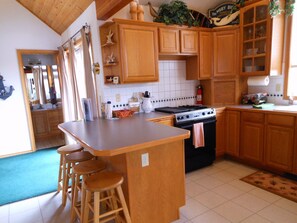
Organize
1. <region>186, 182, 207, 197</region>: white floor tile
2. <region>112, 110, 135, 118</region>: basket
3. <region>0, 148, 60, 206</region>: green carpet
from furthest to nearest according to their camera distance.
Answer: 1. <region>112, 110, 135, 118</region>: basket
2. <region>0, 148, 60, 206</region>: green carpet
3. <region>186, 182, 207, 197</region>: white floor tile

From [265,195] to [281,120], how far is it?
995 mm

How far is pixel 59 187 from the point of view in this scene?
279 cm

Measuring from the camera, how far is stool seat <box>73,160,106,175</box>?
1959 millimetres

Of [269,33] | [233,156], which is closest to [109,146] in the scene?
[233,156]

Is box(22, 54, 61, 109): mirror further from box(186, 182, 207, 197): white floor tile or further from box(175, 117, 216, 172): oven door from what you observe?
box(186, 182, 207, 197): white floor tile

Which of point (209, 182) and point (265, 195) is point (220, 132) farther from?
point (265, 195)

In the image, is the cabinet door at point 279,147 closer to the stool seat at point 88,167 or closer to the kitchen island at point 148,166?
the kitchen island at point 148,166

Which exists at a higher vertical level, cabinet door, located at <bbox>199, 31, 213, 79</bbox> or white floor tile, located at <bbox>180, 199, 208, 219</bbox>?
cabinet door, located at <bbox>199, 31, 213, 79</bbox>

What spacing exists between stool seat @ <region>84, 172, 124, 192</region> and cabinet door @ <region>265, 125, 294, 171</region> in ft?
7.38

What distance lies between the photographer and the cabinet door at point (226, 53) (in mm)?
3461

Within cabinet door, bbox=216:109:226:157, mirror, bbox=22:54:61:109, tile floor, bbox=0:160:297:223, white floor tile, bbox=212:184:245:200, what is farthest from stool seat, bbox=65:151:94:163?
mirror, bbox=22:54:61:109

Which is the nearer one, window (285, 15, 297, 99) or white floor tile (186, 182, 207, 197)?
white floor tile (186, 182, 207, 197)

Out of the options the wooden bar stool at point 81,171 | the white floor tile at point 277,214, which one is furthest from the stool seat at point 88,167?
the white floor tile at point 277,214

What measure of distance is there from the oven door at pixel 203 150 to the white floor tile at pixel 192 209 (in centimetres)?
73
